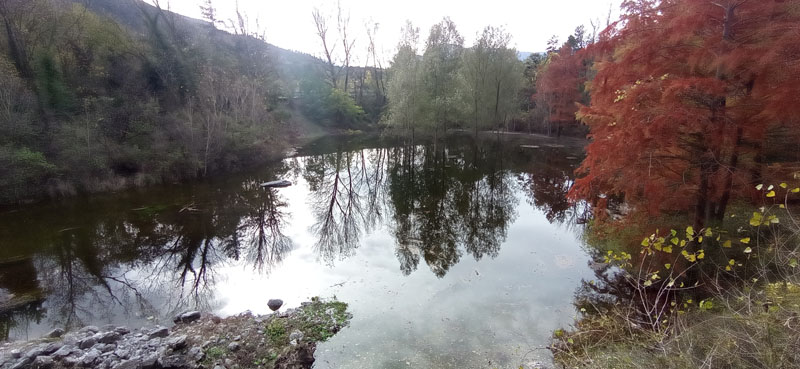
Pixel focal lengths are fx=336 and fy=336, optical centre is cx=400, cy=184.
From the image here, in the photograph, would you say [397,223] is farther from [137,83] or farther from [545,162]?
[137,83]

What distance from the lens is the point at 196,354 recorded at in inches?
227

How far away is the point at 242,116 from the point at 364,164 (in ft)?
31.5

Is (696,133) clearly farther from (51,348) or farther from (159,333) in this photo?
(51,348)

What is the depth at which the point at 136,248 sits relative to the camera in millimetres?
11102

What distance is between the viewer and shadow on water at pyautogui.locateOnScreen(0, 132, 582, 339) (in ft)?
27.0

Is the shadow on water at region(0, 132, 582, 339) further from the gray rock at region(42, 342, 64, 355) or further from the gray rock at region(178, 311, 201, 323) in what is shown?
the gray rock at region(42, 342, 64, 355)

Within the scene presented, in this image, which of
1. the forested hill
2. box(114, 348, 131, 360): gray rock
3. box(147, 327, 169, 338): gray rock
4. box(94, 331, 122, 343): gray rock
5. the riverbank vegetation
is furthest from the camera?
the forested hill

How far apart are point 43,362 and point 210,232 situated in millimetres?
7309

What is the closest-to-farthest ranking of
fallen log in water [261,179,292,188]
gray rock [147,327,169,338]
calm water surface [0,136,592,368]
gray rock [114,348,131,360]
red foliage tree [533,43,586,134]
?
gray rock [114,348,131,360] → gray rock [147,327,169,338] → calm water surface [0,136,592,368] → fallen log in water [261,179,292,188] → red foliage tree [533,43,586,134]

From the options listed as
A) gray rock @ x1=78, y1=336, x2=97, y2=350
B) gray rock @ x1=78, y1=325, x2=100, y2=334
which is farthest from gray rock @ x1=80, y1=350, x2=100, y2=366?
gray rock @ x1=78, y1=325, x2=100, y2=334

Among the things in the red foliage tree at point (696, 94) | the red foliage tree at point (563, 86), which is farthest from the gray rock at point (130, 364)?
the red foliage tree at point (563, 86)

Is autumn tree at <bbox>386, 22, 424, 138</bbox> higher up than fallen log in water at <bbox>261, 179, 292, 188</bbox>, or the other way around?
autumn tree at <bbox>386, 22, 424, 138</bbox>

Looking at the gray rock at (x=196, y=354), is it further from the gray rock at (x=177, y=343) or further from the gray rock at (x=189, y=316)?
the gray rock at (x=189, y=316)

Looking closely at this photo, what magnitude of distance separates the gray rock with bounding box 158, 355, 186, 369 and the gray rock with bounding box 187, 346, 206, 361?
127 mm
